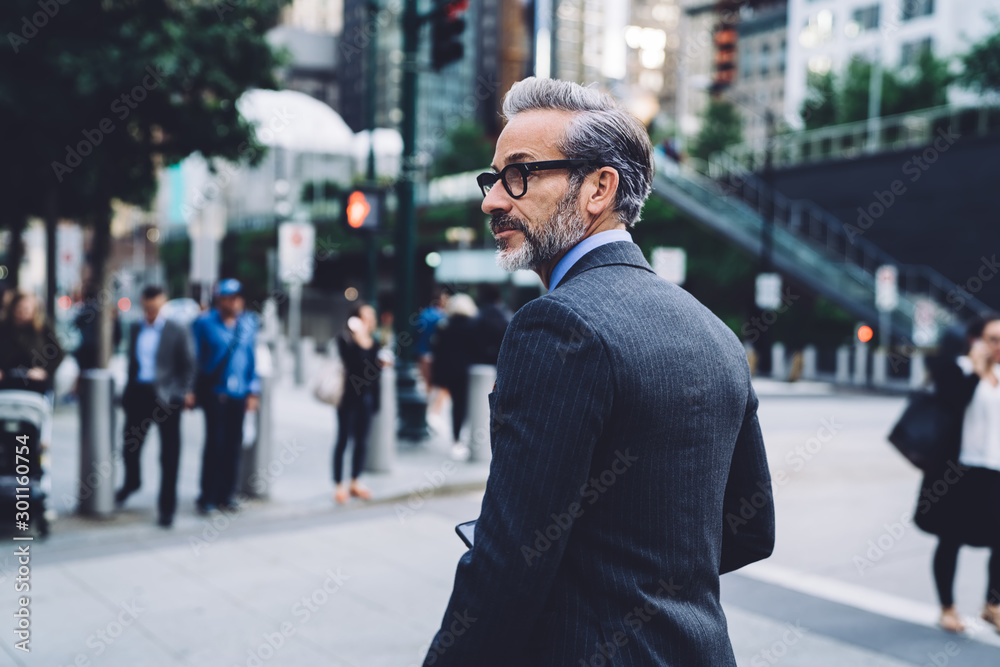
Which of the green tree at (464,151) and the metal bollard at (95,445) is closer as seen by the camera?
the metal bollard at (95,445)

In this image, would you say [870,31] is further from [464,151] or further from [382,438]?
[382,438]

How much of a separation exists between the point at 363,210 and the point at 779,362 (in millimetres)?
18646

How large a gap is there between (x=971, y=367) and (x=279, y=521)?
5.10 m

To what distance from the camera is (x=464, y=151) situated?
5197 centimetres

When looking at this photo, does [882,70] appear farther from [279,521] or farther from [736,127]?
[279,521]

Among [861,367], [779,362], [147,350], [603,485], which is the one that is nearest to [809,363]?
[779,362]

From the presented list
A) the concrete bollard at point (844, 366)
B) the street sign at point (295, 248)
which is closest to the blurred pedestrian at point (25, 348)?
the street sign at point (295, 248)

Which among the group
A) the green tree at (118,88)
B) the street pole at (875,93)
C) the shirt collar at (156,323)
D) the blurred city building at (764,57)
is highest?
the blurred city building at (764,57)

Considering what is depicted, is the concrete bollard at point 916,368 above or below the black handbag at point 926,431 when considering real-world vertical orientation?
below

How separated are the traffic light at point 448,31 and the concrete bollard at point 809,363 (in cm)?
1856

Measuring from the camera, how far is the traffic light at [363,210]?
10.3 meters

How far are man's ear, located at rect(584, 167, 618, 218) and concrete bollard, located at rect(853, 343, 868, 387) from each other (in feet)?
79.4

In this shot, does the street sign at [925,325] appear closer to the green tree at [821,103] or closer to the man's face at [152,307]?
the green tree at [821,103]

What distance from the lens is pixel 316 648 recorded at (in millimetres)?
4395
